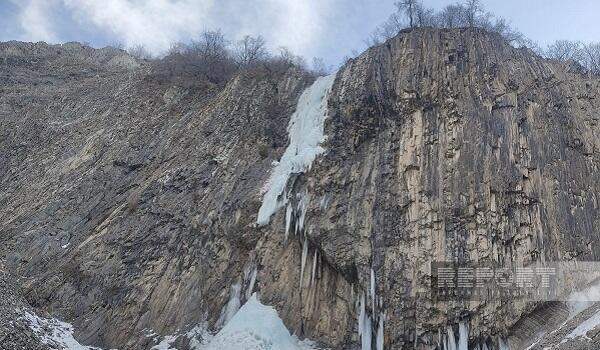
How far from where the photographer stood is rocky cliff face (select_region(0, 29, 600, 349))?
13664 mm

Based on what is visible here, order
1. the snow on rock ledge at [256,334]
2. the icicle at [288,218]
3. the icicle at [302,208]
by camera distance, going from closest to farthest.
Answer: the snow on rock ledge at [256,334] → the icicle at [302,208] → the icicle at [288,218]

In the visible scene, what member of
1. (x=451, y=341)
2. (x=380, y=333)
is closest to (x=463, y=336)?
(x=451, y=341)

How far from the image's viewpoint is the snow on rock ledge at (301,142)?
15.9m

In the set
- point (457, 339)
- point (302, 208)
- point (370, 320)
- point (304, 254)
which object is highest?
point (302, 208)

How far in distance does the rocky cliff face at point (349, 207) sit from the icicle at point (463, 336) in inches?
4.4

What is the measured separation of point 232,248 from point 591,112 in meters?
11.3

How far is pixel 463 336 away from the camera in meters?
12.8

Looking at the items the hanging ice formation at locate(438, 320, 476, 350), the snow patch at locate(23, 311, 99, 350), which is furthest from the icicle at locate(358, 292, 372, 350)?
the snow patch at locate(23, 311, 99, 350)

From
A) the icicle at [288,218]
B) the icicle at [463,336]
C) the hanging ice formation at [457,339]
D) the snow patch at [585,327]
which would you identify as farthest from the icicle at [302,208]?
the snow patch at [585,327]

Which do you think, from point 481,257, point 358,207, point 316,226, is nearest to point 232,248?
point 316,226

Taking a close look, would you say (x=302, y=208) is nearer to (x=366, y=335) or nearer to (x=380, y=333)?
(x=366, y=335)

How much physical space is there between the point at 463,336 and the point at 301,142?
803 cm

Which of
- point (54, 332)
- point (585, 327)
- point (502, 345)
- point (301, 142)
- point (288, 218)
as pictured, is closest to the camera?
→ point (585, 327)

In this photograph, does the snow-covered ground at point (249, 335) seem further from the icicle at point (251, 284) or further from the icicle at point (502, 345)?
the icicle at point (502, 345)
